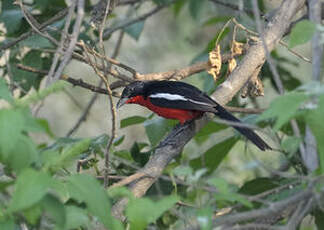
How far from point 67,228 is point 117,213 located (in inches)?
39.6

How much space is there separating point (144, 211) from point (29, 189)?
0.42m

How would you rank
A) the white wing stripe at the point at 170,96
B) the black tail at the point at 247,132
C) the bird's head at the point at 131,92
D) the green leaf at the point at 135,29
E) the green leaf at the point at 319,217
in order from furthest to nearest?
the green leaf at the point at 135,29 < the bird's head at the point at 131,92 < the white wing stripe at the point at 170,96 < the black tail at the point at 247,132 < the green leaf at the point at 319,217

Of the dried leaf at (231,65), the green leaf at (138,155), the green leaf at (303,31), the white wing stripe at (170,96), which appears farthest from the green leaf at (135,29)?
the green leaf at (303,31)

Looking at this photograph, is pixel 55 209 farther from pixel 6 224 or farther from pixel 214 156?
pixel 214 156

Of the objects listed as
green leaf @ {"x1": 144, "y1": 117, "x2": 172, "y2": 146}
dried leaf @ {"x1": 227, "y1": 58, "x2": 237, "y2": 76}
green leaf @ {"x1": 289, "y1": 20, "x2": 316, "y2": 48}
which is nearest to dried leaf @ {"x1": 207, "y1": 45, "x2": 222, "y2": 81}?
dried leaf @ {"x1": 227, "y1": 58, "x2": 237, "y2": 76}

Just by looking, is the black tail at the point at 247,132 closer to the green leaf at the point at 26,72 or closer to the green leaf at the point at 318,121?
the green leaf at the point at 26,72

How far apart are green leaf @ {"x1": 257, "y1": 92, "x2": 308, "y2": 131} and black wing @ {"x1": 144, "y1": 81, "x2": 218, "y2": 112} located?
7.98ft

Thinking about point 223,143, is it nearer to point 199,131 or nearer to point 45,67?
point 199,131

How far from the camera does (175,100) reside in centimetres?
521

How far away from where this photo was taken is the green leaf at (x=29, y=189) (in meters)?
1.94

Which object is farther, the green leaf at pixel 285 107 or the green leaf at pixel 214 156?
the green leaf at pixel 214 156

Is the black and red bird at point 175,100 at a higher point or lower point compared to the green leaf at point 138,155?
higher

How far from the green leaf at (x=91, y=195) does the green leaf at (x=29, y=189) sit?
5.0 inches

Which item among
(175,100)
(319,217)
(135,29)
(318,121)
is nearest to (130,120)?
(175,100)
